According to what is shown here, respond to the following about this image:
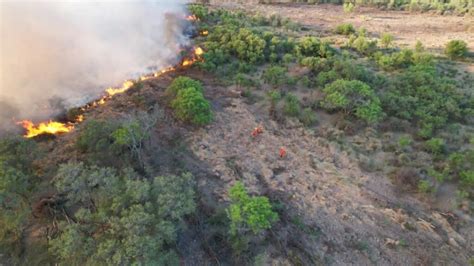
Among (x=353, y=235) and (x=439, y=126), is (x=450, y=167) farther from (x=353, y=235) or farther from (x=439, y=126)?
(x=353, y=235)

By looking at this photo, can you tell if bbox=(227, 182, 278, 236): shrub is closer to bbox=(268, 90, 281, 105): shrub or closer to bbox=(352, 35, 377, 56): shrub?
bbox=(268, 90, 281, 105): shrub

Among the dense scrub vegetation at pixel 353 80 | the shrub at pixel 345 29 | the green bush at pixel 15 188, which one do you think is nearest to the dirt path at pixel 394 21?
the shrub at pixel 345 29

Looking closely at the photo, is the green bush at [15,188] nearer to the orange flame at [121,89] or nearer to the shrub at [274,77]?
the orange flame at [121,89]

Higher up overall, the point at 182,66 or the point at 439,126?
the point at 182,66

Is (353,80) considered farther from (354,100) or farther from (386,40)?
(386,40)

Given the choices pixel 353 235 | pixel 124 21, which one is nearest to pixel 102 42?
pixel 124 21

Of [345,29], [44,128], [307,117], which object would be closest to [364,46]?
[345,29]
